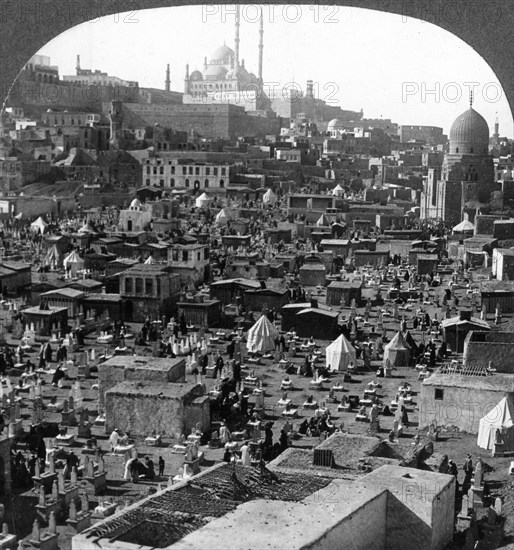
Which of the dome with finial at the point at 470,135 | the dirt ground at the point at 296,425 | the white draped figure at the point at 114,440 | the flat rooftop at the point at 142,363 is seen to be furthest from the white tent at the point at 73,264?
the dome with finial at the point at 470,135

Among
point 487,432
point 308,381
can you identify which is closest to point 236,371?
point 308,381

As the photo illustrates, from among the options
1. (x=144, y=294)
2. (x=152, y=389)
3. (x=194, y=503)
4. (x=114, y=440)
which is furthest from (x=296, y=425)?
(x=144, y=294)

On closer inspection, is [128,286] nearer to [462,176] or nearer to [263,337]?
[263,337]

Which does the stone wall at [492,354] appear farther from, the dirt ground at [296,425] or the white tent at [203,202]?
the white tent at [203,202]

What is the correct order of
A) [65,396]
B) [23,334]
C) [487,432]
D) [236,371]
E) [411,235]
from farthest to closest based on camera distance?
[411,235], [23,334], [236,371], [65,396], [487,432]

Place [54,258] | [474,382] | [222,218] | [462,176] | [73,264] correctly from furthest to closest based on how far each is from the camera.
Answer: [462,176] → [222,218] → [54,258] → [73,264] → [474,382]

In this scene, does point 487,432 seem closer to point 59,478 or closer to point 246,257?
point 59,478
